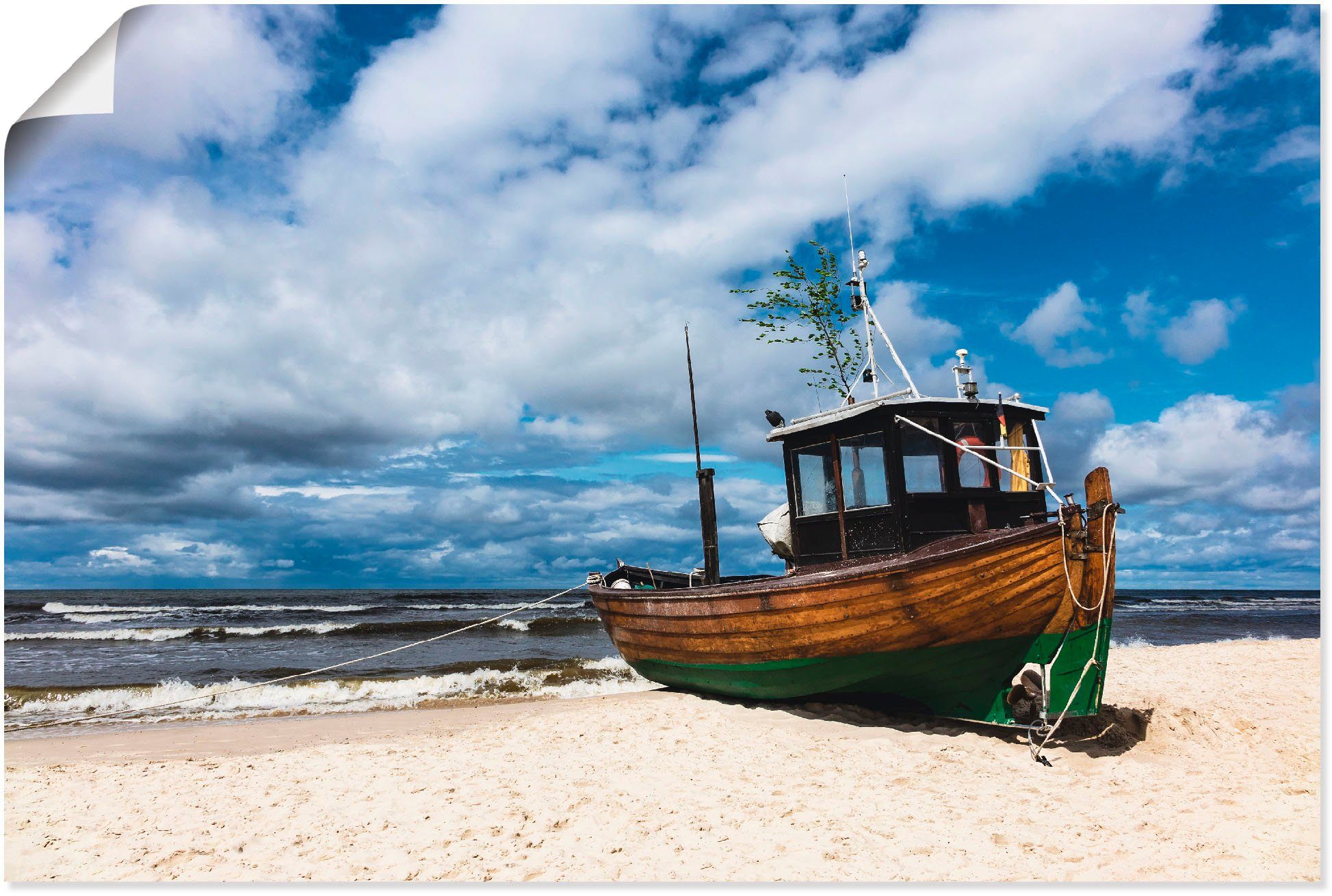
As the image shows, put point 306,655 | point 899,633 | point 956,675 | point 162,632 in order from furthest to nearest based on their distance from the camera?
1. point 162,632
2. point 306,655
3. point 956,675
4. point 899,633

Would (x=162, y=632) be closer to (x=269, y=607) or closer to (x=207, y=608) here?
(x=269, y=607)

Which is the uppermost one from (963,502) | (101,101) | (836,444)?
(101,101)

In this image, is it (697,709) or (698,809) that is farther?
(697,709)

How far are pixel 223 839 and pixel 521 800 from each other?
1.88m

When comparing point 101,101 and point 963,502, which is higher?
point 101,101

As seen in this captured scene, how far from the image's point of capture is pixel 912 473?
756cm

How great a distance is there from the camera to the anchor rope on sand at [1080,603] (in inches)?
250

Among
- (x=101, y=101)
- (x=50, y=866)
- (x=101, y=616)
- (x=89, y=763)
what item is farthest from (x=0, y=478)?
(x=101, y=616)

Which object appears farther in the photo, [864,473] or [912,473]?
[864,473]

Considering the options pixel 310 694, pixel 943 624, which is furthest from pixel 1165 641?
pixel 310 694

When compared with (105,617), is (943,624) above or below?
above

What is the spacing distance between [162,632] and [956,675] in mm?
25900

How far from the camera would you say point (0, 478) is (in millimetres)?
3818

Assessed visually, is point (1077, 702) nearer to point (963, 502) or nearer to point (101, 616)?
point (963, 502)
